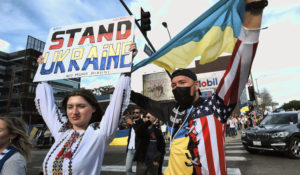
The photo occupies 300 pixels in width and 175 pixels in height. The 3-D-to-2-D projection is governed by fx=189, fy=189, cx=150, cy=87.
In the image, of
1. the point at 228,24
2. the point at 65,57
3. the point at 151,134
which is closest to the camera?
the point at 228,24

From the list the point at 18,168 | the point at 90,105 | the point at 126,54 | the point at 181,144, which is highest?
the point at 126,54

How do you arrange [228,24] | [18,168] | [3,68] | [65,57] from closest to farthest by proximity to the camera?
1. [18,168]
2. [228,24]
3. [65,57]
4. [3,68]

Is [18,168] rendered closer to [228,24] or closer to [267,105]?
[228,24]

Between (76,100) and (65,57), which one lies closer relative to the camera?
(76,100)

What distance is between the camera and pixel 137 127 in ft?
13.9

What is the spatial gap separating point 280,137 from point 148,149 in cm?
500

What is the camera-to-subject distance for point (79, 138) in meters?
1.62

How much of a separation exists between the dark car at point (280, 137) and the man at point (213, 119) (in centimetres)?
611

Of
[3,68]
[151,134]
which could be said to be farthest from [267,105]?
[3,68]

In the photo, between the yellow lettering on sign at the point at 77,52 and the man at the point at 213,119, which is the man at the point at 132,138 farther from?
the man at the point at 213,119

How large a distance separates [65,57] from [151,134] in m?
2.49

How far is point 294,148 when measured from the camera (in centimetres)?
645

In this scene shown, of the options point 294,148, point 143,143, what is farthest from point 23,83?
point 294,148

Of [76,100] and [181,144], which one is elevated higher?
[76,100]
